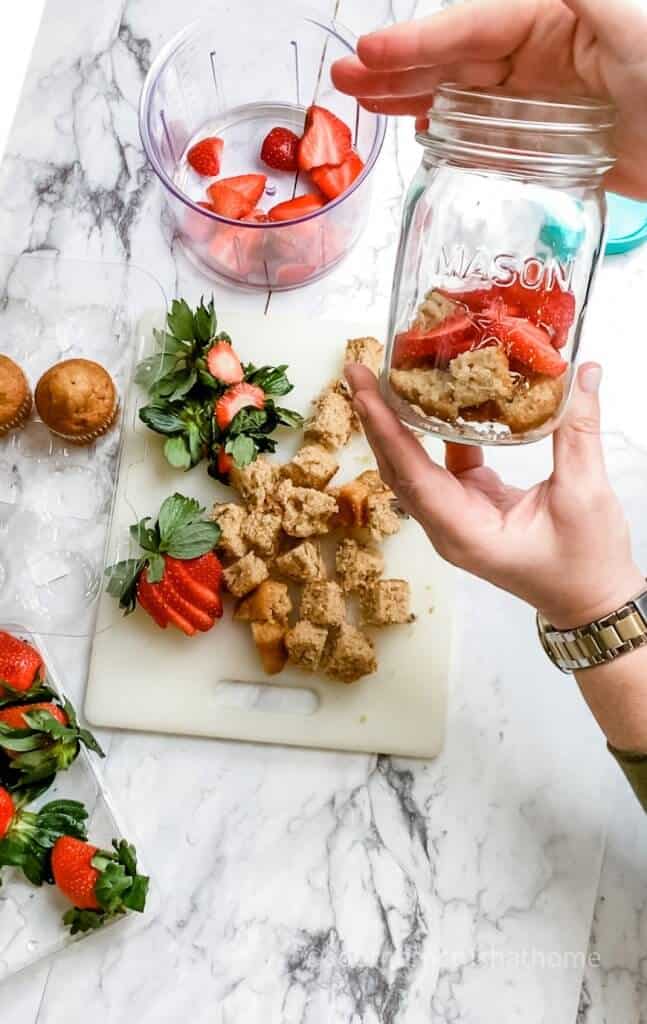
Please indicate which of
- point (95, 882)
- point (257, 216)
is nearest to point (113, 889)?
point (95, 882)

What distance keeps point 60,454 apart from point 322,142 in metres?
0.66

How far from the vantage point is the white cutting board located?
4.56 ft

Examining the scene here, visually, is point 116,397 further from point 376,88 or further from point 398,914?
point 398,914

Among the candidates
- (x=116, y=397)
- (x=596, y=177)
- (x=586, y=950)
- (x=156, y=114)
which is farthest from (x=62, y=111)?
(x=586, y=950)

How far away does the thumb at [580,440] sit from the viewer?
99 centimetres

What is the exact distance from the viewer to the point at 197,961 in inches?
53.1

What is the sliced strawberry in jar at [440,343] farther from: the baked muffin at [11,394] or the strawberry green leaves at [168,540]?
the baked muffin at [11,394]

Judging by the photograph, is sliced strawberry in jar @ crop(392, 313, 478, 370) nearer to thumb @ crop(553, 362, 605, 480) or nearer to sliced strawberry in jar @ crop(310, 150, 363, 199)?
thumb @ crop(553, 362, 605, 480)

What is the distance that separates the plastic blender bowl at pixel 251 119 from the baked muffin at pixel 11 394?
1.18 ft

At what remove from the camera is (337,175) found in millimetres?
1498

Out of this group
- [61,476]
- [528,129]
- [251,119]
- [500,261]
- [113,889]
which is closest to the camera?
[528,129]

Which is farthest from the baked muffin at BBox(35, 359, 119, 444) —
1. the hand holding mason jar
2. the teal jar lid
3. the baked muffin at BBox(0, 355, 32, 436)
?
the teal jar lid

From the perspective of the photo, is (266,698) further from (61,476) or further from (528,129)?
(528,129)

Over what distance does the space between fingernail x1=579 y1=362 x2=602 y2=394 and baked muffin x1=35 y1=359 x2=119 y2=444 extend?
74cm
